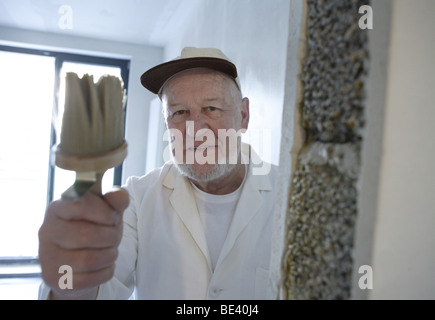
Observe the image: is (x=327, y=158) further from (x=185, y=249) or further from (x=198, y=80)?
(x=198, y=80)

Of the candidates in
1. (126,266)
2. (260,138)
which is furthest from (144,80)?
(126,266)

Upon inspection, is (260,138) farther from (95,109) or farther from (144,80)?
(95,109)

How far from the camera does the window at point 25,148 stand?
256 cm

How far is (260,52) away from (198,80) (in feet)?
1.19

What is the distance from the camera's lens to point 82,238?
1.28ft

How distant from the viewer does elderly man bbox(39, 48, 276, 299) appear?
1.32ft

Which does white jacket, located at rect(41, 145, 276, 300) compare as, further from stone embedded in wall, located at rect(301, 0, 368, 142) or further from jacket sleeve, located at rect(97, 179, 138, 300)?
stone embedded in wall, located at rect(301, 0, 368, 142)

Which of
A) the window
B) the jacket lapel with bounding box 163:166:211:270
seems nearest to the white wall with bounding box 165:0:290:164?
the jacket lapel with bounding box 163:166:211:270

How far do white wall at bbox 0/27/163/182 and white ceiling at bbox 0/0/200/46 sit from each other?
0.07 m

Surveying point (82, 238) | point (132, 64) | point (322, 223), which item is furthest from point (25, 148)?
point (322, 223)

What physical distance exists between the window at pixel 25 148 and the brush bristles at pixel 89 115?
2.42 m

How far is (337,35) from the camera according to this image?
313 millimetres
